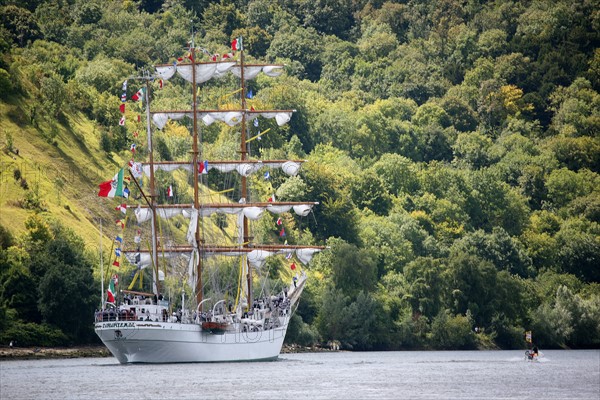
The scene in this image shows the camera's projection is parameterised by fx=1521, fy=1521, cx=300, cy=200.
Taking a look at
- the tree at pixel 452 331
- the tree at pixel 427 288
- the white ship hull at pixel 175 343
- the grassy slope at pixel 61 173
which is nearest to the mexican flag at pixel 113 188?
the white ship hull at pixel 175 343

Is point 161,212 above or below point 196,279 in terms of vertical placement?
above

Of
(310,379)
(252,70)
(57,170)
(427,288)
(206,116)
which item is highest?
(252,70)

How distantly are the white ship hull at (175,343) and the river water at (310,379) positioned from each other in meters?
1.91

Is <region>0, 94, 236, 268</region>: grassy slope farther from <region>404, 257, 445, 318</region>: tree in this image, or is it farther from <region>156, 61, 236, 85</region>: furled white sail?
<region>404, 257, 445, 318</region>: tree

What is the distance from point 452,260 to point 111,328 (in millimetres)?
63812

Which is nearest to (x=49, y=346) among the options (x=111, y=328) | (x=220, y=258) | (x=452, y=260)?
(x=111, y=328)

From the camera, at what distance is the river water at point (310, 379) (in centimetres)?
10569

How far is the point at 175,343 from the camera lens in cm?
13462

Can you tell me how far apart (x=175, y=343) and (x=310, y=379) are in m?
19.0

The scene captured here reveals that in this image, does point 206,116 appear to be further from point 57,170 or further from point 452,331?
point 452,331

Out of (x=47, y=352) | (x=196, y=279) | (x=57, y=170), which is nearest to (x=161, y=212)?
(x=196, y=279)

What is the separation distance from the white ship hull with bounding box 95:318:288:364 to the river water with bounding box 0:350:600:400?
1.91m

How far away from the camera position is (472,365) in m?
142

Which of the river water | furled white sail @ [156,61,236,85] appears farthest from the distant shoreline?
furled white sail @ [156,61,236,85]
